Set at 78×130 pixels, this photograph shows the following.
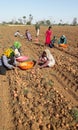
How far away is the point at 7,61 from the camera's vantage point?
10922 millimetres

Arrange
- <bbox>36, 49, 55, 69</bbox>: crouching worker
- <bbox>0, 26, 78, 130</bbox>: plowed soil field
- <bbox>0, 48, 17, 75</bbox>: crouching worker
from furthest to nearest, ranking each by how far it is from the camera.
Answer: <bbox>36, 49, 55, 69</bbox>: crouching worker, <bbox>0, 48, 17, 75</bbox>: crouching worker, <bbox>0, 26, 78, 130</bbox>: plowed soil field

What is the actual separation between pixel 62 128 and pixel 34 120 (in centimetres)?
78

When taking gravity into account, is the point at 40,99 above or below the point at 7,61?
below

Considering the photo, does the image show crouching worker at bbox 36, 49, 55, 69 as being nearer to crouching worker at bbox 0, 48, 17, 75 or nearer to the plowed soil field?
the plowed soil field

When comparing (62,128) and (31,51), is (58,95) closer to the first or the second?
(62,128)

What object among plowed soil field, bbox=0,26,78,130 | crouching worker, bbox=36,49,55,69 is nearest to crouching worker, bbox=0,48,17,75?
plowed soil field, bbox=0,26,78,130

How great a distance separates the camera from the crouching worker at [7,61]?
10.7 metres

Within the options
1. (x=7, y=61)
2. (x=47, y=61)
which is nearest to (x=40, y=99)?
(x=7, y=61)

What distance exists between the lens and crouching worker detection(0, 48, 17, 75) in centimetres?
1073

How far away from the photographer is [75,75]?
10.9 meters

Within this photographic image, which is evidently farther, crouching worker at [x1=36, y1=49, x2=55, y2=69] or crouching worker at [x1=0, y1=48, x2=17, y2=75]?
crouching worker at [x1=36, y1=49, x2=55, y2=69]

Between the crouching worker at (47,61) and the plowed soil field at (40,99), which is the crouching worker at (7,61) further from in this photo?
the crouching worker at (47,61)

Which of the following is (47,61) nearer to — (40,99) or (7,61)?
(7,61)

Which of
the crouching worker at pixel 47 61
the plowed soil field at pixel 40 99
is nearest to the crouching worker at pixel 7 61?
the plowed soil field at pixel 40 99
